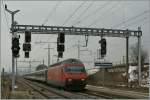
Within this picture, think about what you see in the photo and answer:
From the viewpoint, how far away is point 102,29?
44.8 meters

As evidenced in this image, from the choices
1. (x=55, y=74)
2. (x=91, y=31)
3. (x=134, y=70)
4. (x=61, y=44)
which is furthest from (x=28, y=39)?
(x=134, y=70)

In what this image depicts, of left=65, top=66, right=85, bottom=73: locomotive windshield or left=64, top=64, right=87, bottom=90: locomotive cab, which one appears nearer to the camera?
left=64, top=64, right=87, bottom=90: locomotive cab

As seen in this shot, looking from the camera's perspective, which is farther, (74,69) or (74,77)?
(74,69)

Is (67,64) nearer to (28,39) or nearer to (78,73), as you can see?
(78,73)

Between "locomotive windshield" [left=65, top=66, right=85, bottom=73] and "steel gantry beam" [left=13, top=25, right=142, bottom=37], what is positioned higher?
"steel gantry beam" [left=13, top=25, right=142, bottom=37]

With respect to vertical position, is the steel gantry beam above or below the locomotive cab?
above

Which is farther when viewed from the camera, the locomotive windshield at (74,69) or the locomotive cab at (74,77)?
the locomotive windshield at (74,69)

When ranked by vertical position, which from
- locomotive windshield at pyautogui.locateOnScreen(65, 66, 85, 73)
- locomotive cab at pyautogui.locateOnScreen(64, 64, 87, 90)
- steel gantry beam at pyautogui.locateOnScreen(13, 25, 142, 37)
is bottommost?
locomotive cab at pyautogui.locateOnScreen(64, 64, 87, 90)

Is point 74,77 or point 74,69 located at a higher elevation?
point 74,69

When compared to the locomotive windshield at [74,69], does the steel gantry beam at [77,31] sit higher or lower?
higher

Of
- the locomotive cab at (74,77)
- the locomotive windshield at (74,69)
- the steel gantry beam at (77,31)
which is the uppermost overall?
the steel gantry beam at (77,31)

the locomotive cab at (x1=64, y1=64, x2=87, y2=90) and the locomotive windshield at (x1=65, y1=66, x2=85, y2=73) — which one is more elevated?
the locomotive windshield at (x1=65, y1=66, x2=85, y2=73)

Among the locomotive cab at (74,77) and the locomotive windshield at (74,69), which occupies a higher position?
the locomotive windshield at (74,69)

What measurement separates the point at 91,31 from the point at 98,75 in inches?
1497
